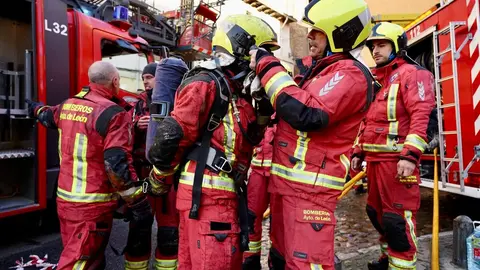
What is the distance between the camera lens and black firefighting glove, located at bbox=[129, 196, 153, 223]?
2.56 meters

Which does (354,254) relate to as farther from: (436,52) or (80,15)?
(80,15)

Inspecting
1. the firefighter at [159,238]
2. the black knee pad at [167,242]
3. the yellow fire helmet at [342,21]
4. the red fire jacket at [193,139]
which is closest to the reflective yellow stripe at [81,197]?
the firefighter at [159,238]

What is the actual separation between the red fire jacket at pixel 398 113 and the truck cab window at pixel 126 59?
3.06m

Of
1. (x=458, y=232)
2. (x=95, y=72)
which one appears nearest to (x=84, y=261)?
(x=95, y=72)

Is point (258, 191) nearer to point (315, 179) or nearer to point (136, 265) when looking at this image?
point (136, 265)

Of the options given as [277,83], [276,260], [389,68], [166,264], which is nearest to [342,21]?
[277,83]

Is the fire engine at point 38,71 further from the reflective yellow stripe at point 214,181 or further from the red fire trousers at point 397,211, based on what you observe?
the red fire trousers at point 397,211

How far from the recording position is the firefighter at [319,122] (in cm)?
168

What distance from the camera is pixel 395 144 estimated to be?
9.66 ft

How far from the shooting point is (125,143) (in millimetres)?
2461

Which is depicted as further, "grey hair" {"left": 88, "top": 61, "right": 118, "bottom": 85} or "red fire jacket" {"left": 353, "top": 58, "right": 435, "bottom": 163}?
"red fire jacket" {"left": 353, "top": 58, "right": 435, "bottom": 163}

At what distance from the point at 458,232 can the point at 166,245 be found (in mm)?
2409

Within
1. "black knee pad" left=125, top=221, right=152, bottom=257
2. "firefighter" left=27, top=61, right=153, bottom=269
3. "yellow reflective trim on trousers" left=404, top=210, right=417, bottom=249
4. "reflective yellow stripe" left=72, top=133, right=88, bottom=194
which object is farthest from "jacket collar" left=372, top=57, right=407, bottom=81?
"reflective yellow stripe" left=72, top=133, right=88, bottom=194

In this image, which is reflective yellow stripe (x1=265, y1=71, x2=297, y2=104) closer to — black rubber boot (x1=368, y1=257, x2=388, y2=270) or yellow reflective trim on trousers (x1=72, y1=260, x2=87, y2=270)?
yellow reflective trim on trousers (x1=72, y1=260, x2=87, y2=270)
